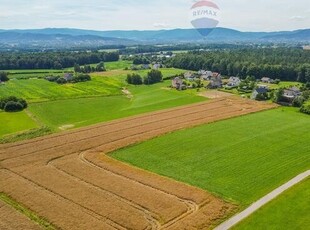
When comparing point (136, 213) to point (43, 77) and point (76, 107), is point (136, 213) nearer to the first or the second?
point (76, 107)

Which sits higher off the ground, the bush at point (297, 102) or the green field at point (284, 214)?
the green field at point (284, 214)

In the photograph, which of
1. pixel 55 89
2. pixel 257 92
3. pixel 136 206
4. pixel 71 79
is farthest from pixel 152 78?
pixel 136 206

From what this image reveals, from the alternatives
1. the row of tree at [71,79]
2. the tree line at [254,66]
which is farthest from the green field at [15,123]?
the tree line at [254,66]

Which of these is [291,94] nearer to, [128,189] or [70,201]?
[128,189]

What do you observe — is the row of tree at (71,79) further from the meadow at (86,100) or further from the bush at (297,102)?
the bush at (297,102)

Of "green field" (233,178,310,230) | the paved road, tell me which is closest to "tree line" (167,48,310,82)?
the paved road

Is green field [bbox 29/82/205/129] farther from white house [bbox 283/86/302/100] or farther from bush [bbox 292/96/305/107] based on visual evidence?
bush [bbox 292/96/305/107]

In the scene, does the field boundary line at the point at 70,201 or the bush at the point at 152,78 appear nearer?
the field boundary line at the point at 70,201
